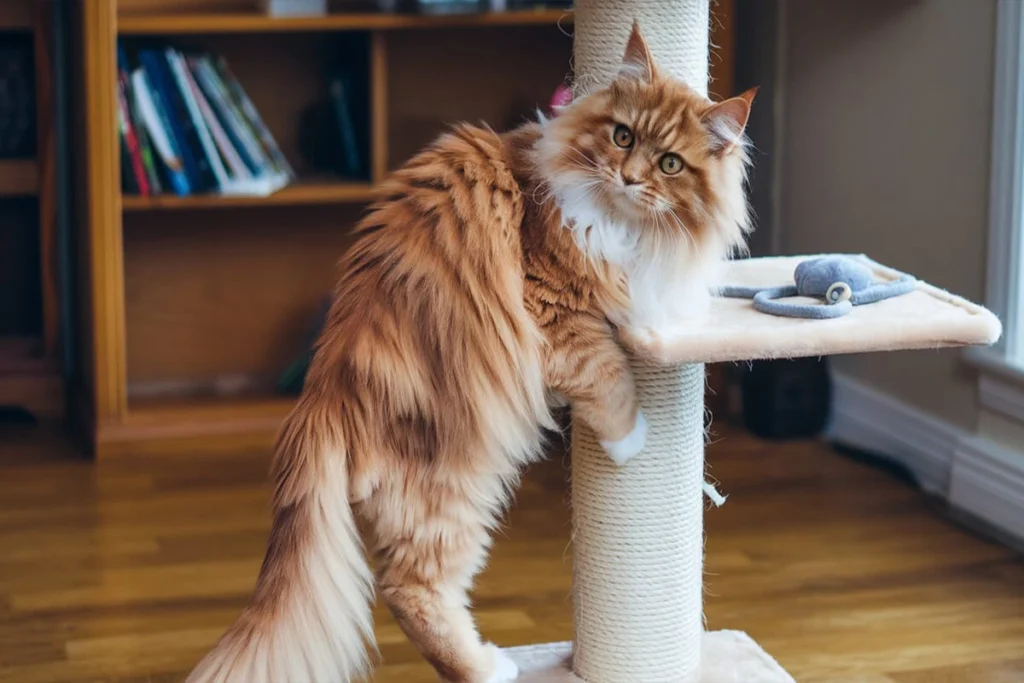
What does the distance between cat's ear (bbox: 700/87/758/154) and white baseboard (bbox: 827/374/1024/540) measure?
1160 millimetres

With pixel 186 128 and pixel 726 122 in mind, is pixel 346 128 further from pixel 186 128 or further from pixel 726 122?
pixel 726 122

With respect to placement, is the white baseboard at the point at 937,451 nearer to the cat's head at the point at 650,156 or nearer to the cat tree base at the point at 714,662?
the cat tree base at the point at 714,662

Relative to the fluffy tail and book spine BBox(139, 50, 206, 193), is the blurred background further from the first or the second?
the fluffy tail

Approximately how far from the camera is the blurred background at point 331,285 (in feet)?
7.73

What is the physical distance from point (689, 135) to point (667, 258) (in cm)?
15

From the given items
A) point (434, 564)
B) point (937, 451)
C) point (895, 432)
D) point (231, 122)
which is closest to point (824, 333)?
point (434, 564)

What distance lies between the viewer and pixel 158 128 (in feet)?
10.1

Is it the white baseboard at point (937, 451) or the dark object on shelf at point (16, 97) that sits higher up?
the dark object on shelf at point (16, 97)

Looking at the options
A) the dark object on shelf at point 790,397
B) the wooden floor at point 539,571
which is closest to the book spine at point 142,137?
the wooden floor at point 539,571

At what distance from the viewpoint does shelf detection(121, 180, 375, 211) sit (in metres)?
3.06

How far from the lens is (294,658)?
162 cm

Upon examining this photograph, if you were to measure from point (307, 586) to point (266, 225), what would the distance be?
1.89 metres

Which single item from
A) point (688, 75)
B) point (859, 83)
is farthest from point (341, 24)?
point (688, 75)

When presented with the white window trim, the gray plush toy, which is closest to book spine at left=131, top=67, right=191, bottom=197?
the gray plush toy
